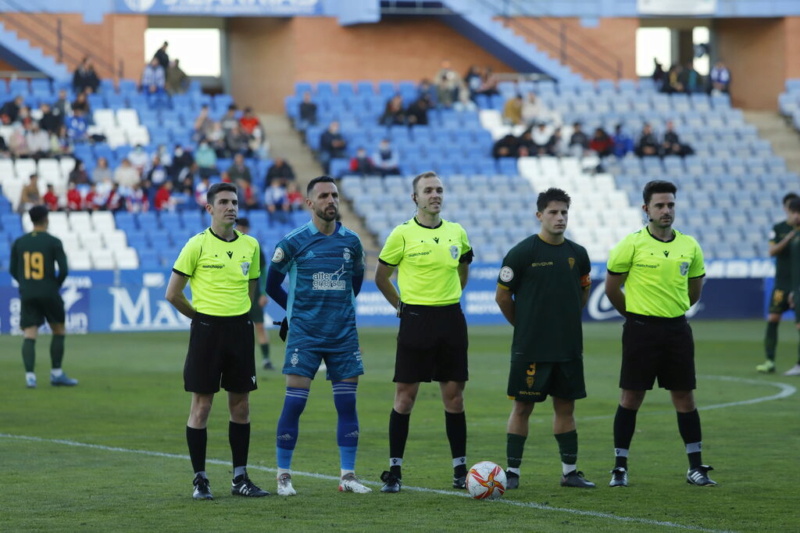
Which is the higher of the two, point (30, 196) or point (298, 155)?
point (298, 155)

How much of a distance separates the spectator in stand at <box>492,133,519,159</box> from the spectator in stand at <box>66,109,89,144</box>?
10.5 metres

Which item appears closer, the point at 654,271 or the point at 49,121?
the point at 654,271

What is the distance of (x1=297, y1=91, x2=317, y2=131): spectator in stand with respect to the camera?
36.4 metres

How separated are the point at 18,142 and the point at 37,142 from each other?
0.43 m

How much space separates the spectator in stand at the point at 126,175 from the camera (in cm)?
3084

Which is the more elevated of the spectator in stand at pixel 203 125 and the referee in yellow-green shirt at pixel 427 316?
the spectator in stand at pixel 203 125

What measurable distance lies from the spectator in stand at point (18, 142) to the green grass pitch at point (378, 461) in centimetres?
1272

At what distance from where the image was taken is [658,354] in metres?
9.76

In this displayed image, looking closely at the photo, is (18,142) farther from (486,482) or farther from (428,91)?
(486,482)

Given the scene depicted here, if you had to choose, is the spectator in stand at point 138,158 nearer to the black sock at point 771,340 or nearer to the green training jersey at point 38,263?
the green training jersey at point 38,263

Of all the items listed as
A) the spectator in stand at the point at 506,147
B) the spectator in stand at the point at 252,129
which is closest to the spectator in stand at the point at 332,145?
the spectator in stand at the point at 252,129

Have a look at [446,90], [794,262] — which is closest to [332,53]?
[446,90]

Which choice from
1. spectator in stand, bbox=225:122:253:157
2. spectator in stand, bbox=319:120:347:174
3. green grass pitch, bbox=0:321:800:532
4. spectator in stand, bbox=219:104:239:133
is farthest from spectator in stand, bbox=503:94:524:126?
green grass pitch, bbox=0:321:800:532

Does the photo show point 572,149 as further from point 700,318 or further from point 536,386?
point 536,386
